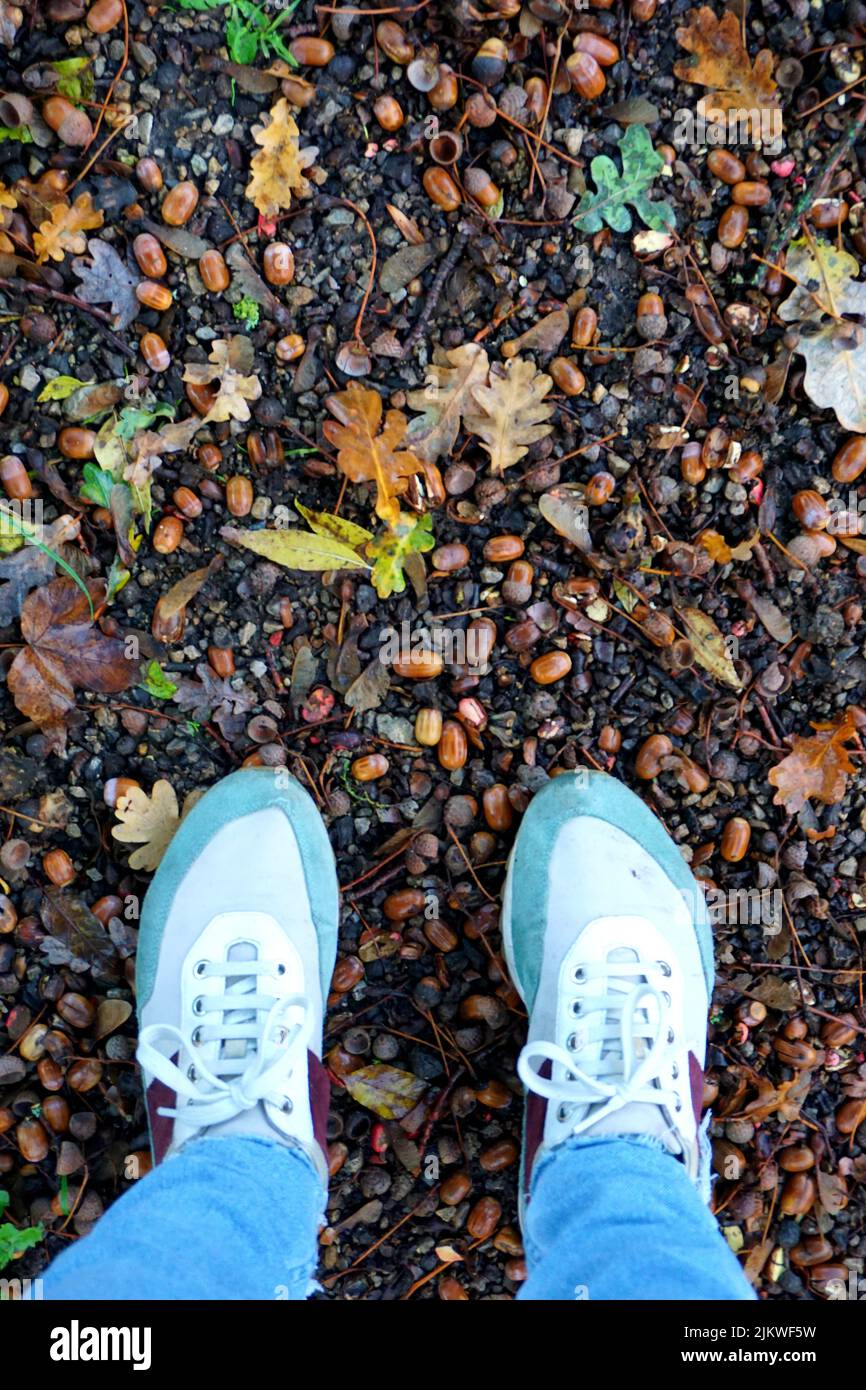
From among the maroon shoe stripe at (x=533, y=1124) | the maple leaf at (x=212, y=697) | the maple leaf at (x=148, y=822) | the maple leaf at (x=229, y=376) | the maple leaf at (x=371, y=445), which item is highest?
the maple leaf at (x=229, y=376)

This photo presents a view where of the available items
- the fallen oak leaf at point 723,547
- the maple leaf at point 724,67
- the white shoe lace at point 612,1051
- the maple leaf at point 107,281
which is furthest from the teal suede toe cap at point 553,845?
the maple leaf at point 724,67

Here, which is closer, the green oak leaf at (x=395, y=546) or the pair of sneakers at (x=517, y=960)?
the pair of sneakers at (x=517, y=960)

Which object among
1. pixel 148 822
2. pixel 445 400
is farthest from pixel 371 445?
pixel 148 822

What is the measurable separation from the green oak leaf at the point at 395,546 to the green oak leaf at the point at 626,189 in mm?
806

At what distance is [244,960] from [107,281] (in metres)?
1.62

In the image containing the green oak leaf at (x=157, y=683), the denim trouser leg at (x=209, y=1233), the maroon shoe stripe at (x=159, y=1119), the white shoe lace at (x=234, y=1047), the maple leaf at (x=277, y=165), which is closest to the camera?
the denim trouser leg at (x=209, y=1233)

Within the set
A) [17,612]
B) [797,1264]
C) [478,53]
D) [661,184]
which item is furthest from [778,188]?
[797,1264]

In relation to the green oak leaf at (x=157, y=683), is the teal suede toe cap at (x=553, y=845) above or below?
below

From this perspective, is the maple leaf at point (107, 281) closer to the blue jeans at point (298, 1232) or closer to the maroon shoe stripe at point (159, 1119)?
the maroon shoe stripe at point (159, 1119)

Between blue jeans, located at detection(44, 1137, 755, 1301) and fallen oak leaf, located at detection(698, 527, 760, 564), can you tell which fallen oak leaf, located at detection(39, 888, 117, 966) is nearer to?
blue jeans, located at detection(44, 1137, 755, 1301)

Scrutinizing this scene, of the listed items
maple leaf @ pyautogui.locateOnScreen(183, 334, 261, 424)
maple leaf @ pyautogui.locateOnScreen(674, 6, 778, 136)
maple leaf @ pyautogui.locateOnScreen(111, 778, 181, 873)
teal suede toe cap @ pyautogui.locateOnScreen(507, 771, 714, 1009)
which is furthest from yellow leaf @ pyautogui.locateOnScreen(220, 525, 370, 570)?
maple leaf @ pyautogui.locateOnScreen(674, 6, 778, 136)

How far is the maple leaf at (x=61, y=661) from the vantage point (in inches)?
91.6

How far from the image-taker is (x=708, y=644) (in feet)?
7.87

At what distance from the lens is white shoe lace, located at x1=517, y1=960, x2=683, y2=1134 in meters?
2.06
